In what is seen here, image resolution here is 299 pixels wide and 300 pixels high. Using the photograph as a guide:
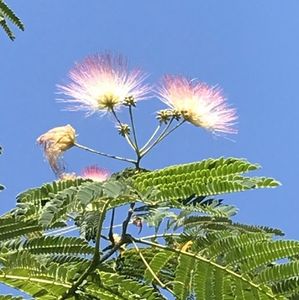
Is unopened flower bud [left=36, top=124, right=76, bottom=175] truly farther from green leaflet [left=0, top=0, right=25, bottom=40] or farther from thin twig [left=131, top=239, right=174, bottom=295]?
thin twig [left=131, top=239, right=174, bottom=295]

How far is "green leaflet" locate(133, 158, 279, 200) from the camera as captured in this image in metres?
1.34

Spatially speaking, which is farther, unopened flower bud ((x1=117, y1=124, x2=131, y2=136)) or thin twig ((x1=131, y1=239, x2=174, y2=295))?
unopened flower bud ((x1=117, y1=124, x2=131, y2=136))

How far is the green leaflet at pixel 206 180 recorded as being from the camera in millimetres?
1337

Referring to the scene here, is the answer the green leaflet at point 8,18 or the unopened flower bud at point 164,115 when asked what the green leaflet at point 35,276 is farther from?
the green leaflet at point 8,18

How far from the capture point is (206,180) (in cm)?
135

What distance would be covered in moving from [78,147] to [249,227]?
919mm

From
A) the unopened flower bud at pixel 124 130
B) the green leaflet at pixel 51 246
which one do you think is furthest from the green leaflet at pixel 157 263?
the unopened flower bud at pixel 124 130

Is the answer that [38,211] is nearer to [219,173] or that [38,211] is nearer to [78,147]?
[219,173]

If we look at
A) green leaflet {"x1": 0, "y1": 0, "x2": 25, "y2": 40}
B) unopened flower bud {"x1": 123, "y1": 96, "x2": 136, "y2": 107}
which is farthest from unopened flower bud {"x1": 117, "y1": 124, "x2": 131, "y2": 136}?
green leaflet {"x1": 0, "y1": 0, "x2": 25, "y2": 40}

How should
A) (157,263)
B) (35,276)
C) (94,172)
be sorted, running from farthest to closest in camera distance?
(94,172)
(157,263)
(35,276)

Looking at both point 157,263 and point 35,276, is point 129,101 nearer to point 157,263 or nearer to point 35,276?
point 157,263

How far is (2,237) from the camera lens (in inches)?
55.7

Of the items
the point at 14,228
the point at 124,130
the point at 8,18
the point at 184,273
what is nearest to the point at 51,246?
the point at 14,228

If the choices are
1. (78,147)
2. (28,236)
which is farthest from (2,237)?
(78,147)
